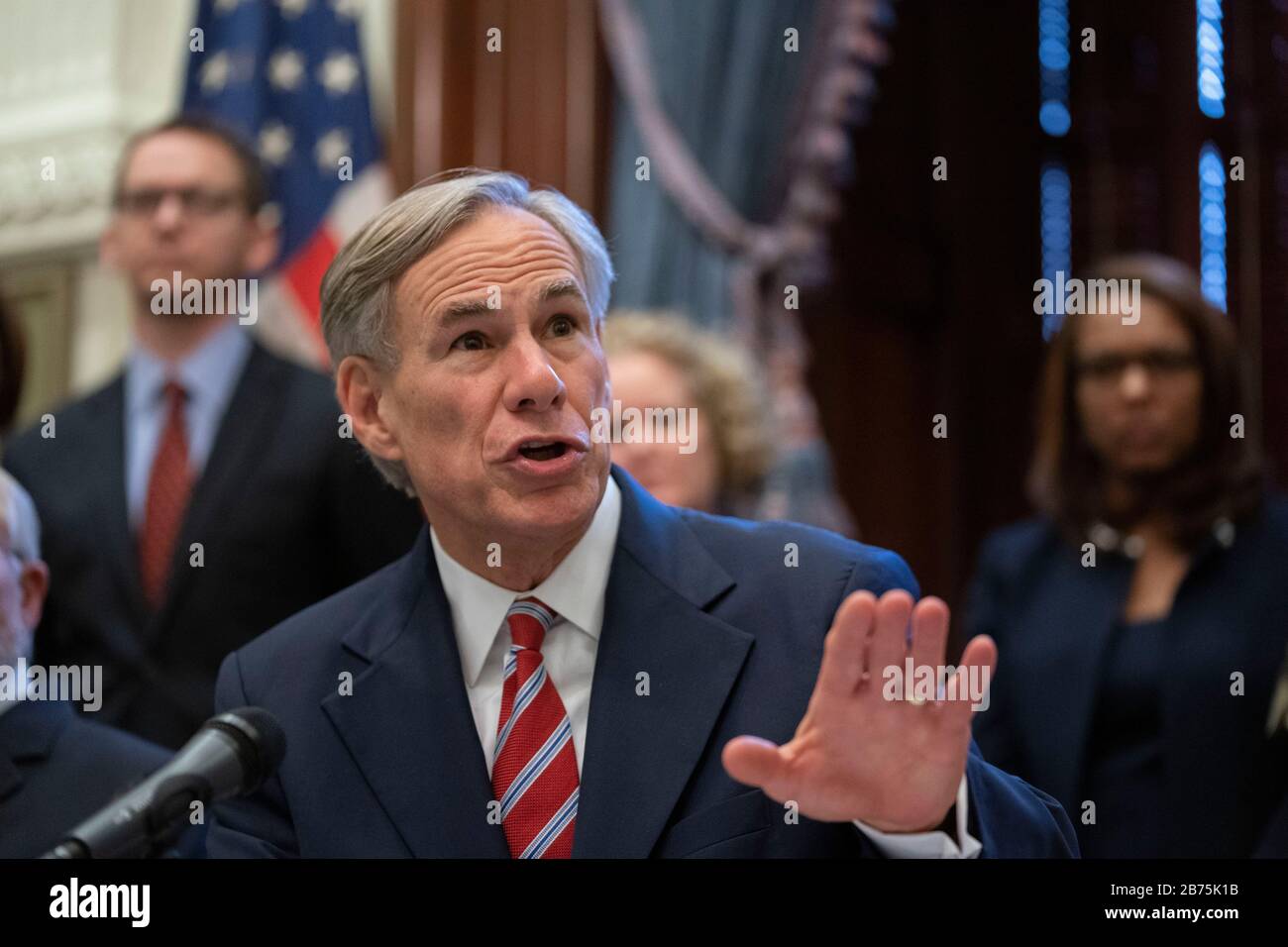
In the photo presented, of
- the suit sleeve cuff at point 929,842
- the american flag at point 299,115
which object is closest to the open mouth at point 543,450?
the suit sleeve cuff at point 929,842

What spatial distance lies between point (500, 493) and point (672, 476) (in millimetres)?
1056

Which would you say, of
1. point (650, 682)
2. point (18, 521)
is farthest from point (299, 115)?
point (650, 682)

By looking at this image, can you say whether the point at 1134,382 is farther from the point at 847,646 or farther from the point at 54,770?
the point at 54,770

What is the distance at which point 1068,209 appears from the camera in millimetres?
5035

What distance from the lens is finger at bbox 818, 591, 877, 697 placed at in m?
1.43

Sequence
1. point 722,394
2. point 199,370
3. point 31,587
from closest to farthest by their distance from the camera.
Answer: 1. point 31,587
2. point 199,370
3. point 722,394

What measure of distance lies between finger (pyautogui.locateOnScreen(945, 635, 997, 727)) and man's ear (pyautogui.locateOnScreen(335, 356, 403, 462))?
0.72 meters

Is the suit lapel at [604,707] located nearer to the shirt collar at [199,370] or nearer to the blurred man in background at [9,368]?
the shirt collar at [199,370]

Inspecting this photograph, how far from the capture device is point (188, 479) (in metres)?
2.62

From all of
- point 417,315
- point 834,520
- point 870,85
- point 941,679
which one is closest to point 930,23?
point 870,85

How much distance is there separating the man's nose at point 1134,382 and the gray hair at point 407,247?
1.05m

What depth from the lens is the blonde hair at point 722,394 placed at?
3.01m

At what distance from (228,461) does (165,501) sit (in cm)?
15

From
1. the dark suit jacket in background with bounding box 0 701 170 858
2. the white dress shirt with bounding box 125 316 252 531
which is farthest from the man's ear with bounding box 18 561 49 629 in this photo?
the white dress shirt with bounding box 125 316 252 531
